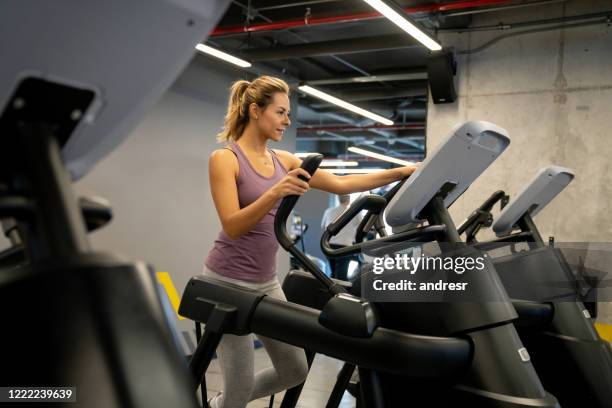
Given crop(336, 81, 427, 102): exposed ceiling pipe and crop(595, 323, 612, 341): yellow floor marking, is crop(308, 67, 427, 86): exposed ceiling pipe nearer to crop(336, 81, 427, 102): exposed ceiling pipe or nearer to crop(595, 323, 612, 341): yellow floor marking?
crop(336, 81, 427, 102): exposed ceiling pipe

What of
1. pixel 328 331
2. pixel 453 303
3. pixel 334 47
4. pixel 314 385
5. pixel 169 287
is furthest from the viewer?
pixel 334 47

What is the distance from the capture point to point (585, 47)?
225 inches

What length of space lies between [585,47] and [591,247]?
178 centimetres

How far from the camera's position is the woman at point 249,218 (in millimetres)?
2121

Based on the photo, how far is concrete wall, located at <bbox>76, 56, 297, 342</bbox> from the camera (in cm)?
543

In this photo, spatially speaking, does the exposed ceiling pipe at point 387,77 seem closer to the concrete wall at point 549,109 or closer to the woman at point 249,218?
the concrete wall at point 549,109

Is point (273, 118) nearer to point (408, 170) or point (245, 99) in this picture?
point (245, 99)

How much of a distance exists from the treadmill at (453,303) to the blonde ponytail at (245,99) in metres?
0.51

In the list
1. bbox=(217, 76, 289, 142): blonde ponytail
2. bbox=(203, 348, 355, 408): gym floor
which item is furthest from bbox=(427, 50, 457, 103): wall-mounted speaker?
bbox=(217, 76, 289, 142): blonde ponytail

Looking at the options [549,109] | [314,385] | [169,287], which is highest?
[549,109]

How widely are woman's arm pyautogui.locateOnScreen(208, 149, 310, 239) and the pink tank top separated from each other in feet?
0.16

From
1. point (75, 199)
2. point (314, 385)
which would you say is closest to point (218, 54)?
point (314, 385)

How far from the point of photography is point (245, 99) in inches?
94.7

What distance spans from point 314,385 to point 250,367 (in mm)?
2625
